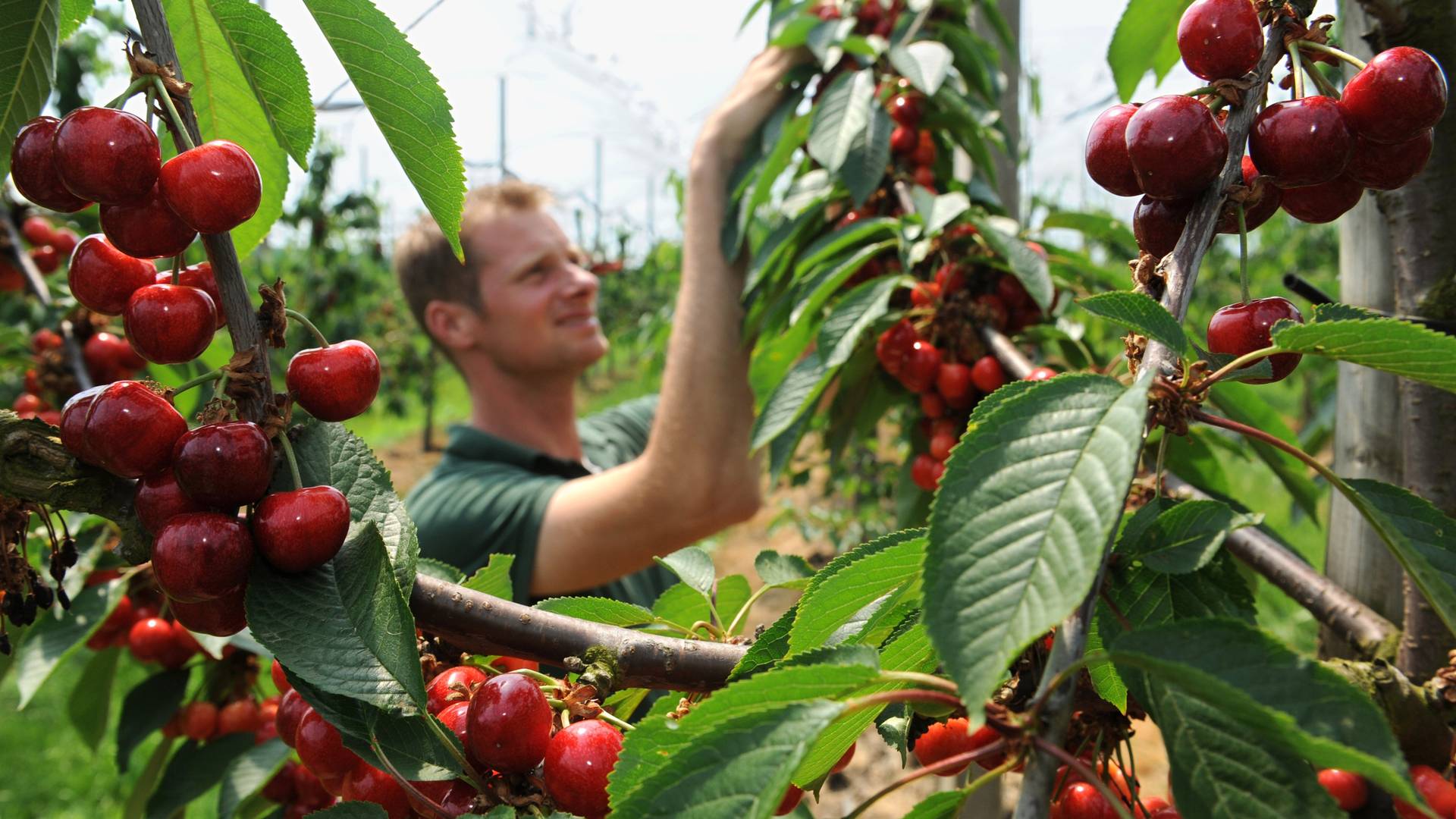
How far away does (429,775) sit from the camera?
576 millimetres

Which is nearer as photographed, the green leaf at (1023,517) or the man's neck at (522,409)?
the green leaf at (1023,517)

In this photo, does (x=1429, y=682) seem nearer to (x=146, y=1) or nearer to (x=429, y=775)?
(x=429, y=775)

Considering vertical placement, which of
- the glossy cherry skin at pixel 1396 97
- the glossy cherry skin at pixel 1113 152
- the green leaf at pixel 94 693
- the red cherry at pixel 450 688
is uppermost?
the glossy cherry skin at pixel 1396 97

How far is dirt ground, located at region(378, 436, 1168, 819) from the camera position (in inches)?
96.7

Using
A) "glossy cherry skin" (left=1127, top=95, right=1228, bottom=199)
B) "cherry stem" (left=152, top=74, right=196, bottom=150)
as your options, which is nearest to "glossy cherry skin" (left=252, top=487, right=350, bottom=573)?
"cherry stem" (left=152, top=74, right=196, bottom=150)

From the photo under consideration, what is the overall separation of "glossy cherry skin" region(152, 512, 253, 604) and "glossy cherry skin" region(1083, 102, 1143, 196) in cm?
56

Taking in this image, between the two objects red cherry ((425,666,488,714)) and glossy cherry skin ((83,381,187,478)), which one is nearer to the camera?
glossy cherry skin ((83,381,187,478))

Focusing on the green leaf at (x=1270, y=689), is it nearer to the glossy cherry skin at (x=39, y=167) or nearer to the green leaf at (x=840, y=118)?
the glossy cherry skin at (x=39, y=167)

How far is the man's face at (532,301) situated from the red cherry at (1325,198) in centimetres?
251

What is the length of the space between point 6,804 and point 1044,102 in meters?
9.30

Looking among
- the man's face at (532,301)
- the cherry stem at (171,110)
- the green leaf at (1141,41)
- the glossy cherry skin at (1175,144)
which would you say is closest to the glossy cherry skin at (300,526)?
the cherry stem at (171,110)

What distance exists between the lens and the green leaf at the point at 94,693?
1541mm

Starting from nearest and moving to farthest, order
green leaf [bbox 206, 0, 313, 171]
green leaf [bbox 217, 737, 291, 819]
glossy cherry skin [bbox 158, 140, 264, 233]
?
glossy cherry skin [bbox 158, 140, 264, 233] < green leaf [bbox 206, 0, 313, 171] < green leaf [bbox 217, 737, 291, 819]

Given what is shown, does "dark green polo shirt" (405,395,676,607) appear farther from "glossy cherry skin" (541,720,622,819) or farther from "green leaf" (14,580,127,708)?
"glossy cherry skin" (541,720,622,819)
